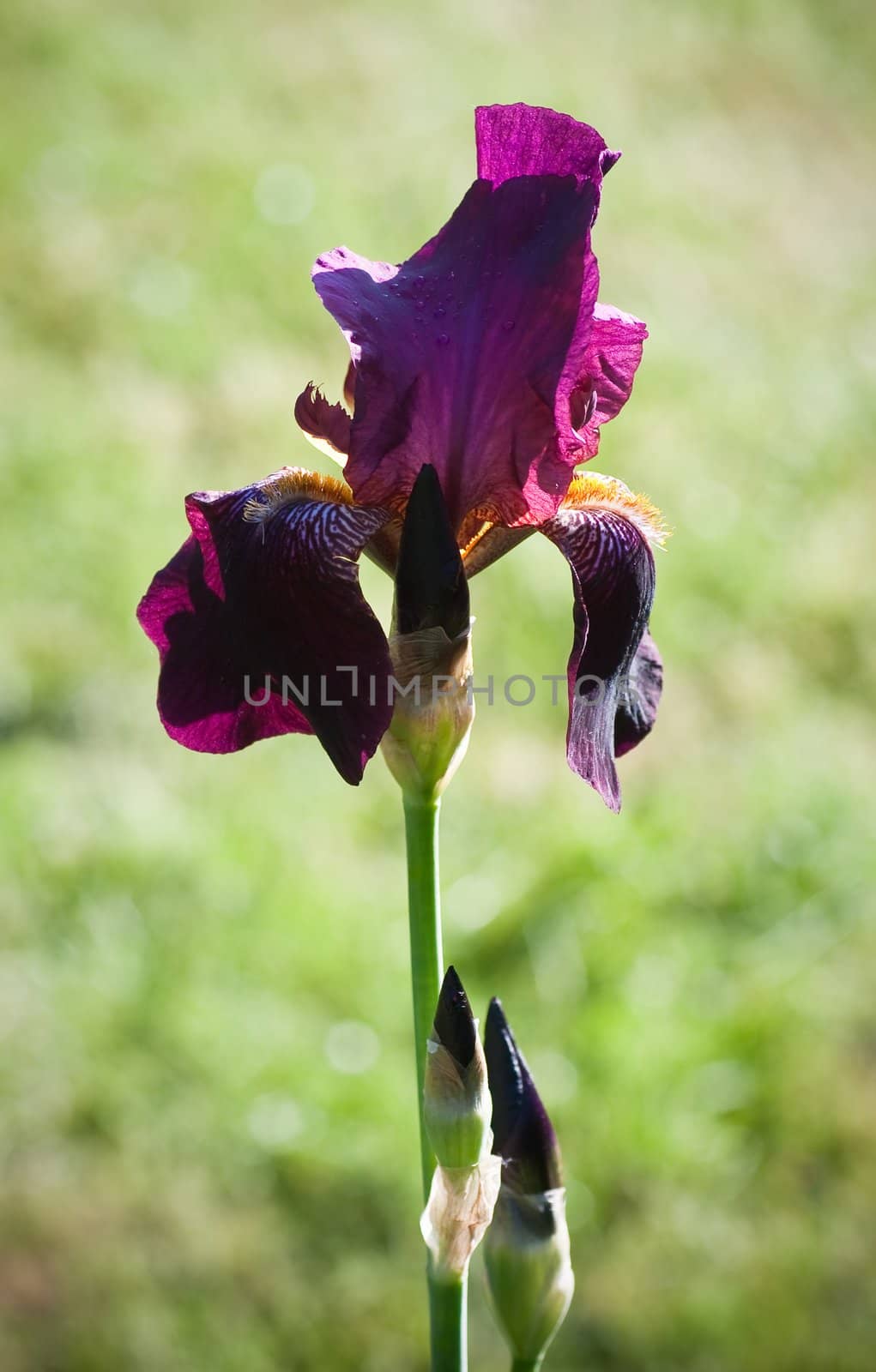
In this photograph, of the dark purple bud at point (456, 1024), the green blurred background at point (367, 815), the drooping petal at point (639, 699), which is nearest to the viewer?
the dark purple bud at point (456, 1024)

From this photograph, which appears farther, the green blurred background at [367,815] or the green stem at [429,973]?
the green blurred background at [367,815]

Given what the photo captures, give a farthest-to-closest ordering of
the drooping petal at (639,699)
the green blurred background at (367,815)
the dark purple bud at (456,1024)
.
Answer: the green blurred background at (367,815), the drooping petal at (639,699), the dark purple bud at (456,1024)

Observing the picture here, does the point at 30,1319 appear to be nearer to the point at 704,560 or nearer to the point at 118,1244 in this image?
the point at 118,1244

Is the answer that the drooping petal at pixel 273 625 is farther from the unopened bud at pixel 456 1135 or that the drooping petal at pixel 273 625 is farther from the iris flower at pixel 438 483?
the unopened bud at pixel 456 1135

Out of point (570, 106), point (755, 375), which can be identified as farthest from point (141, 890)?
point (570, 106)

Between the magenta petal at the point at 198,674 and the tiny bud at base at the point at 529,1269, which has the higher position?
the magenta petal at the point at 198,674

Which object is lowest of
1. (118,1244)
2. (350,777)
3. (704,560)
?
(118,1244)

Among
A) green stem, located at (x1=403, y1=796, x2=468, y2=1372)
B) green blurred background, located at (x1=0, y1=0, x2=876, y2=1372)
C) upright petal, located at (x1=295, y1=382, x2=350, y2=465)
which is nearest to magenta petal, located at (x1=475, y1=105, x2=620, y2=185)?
upright petal, located at (x1=295, y1=382, x2=350, y2=465)

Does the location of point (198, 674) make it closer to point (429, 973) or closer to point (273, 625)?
point (273, 625)

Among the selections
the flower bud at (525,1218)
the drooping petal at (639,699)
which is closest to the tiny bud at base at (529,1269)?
the flower bud at (525,1218)
